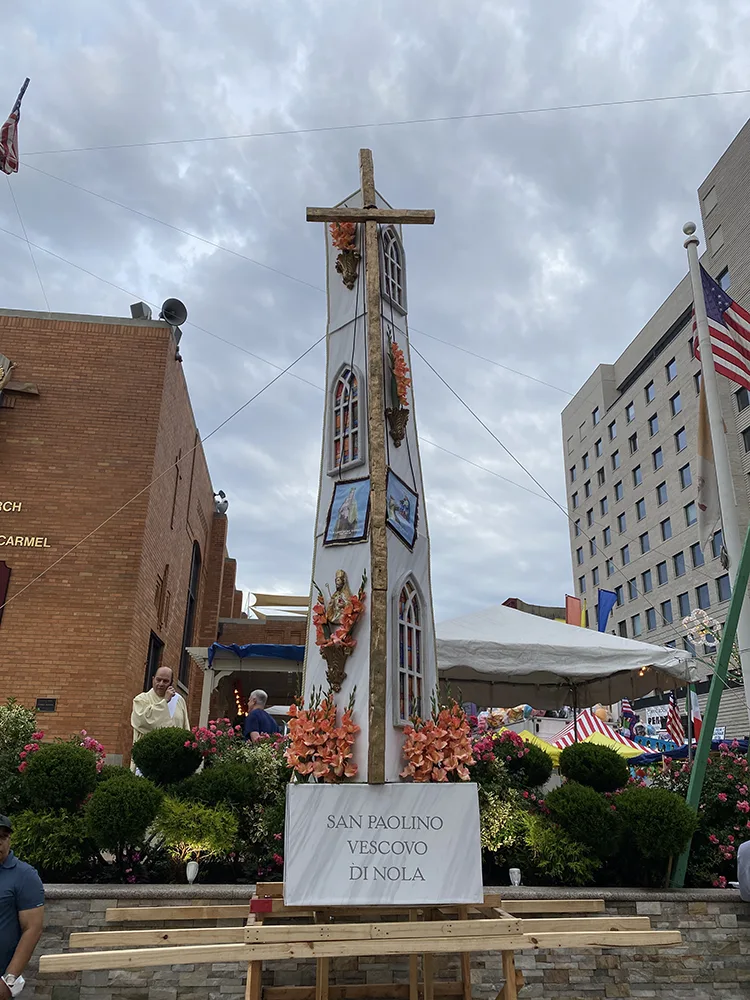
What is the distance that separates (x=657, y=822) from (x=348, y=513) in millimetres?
3841

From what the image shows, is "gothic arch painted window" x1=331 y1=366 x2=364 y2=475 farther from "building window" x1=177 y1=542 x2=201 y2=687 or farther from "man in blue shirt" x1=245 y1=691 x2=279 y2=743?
"building window" x1=177 y1=542 x2=201 y2=687

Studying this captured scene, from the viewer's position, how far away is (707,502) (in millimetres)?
8438

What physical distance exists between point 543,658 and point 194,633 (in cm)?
1362

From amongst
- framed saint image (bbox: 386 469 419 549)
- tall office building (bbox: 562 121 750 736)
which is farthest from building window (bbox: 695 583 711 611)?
framed saint image (bbox: 386 469 419 549)

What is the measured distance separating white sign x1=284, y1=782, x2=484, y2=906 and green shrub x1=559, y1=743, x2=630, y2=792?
335cm

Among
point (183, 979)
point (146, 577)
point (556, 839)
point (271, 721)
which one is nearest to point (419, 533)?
point (556, 839)

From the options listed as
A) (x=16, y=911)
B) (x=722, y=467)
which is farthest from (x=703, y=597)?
(x=16, y=911)

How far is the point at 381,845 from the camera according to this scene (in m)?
4.15

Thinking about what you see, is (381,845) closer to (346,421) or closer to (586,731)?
(346,421)

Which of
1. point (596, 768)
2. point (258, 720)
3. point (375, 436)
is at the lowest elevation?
point (596, 768)

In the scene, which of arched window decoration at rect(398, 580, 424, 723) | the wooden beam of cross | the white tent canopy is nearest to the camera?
the wooden beam of cross

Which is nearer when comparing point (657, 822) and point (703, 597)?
point (657, 822)

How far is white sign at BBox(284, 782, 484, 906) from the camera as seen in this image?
405 cm

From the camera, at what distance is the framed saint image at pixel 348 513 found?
497 cm
